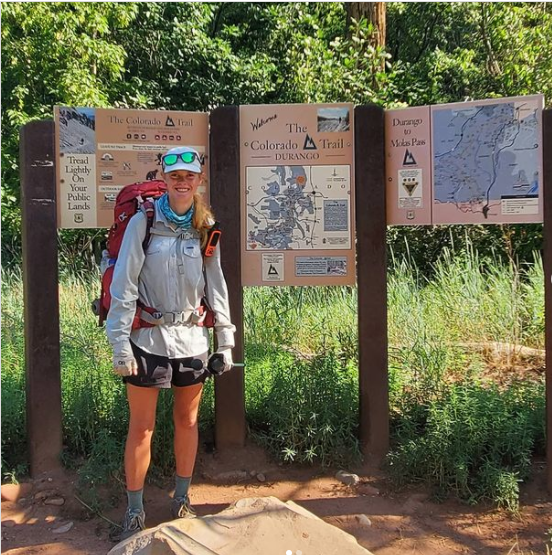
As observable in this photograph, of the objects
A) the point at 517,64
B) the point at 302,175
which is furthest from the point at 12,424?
the point at 517,64

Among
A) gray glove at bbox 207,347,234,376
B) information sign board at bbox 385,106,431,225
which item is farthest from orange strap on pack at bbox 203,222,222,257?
information sign board at bbox 385,106,431,225

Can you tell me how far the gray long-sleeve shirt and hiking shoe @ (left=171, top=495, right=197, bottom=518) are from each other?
36.0 inches

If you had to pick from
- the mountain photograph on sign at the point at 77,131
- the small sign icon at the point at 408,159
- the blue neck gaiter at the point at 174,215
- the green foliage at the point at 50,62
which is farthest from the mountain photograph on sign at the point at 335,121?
the green foliage at the point at 50,62

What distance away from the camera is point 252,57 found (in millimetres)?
12453

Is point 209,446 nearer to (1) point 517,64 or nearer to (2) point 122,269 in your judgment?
(2) point 122,269

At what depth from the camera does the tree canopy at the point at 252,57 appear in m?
10.3

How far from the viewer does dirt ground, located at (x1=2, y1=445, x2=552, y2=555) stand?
3320 millimetres

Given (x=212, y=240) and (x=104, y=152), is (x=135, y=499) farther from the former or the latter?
(x=104, y=152)

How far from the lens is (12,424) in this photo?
420 centimetres

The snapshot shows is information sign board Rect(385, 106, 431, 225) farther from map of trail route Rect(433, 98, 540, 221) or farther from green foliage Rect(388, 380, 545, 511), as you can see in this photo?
green foliage Rect(388, 380, 545, 511)

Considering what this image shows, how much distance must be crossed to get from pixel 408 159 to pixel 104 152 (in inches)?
79.8

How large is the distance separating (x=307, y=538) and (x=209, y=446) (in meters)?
1.46

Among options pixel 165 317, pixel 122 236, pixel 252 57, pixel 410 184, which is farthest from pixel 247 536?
pixel 252 57

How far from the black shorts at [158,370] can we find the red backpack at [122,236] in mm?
161
